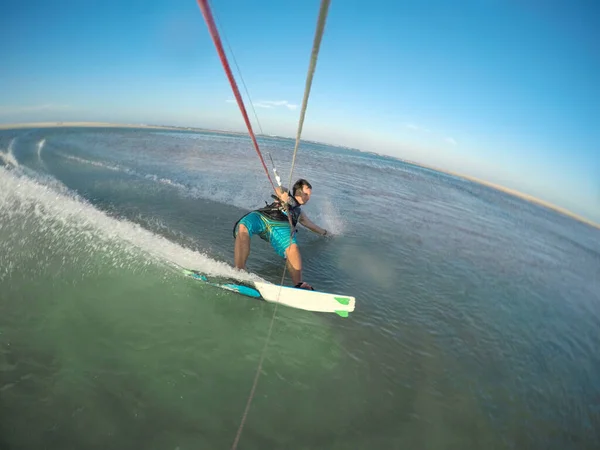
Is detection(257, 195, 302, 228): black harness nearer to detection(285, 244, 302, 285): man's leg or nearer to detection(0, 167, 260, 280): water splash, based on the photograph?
detection(285, 244, 302, 285): man's leg

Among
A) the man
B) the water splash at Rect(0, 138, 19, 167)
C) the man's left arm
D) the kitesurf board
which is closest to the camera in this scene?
the kitesurf board

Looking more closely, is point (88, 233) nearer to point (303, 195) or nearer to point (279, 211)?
point (279, 211)

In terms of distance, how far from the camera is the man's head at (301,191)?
6754mm

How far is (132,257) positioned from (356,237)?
698 centimetres

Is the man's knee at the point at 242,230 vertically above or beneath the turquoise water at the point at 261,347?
above

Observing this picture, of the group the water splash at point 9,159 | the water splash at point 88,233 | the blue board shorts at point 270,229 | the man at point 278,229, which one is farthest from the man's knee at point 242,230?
the water splash at point 9,159

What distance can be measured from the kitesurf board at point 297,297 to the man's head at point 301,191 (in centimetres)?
247

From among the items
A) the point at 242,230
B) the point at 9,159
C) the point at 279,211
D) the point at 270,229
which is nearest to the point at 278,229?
the point at 270,229

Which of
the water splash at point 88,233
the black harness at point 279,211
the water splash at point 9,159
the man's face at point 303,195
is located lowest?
the water splash at point 88,233

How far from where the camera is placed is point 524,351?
5551mm

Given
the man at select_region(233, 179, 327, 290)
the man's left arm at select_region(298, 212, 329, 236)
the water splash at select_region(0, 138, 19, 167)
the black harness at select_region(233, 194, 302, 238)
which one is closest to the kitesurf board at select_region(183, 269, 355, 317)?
the man at select_region(233, 179, 327, 290)

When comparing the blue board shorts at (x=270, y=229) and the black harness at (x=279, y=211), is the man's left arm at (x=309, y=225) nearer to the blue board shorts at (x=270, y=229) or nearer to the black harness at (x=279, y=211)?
the black harness at (x=279, y=211)

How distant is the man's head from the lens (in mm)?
6754

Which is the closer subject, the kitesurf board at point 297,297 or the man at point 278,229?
the kitesurf board at point 297,297
